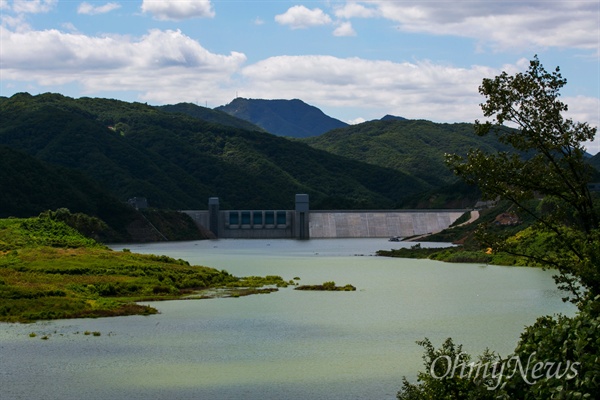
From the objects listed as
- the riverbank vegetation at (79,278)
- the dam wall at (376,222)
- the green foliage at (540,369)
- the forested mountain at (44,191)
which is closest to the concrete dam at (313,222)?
the dam wall at (376,222)

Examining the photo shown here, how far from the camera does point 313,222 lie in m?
184

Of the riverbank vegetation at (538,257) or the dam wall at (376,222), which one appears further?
the dam wall at (376,222)

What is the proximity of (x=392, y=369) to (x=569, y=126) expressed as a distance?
44.1 ft

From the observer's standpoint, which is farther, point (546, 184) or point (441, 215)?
point (441, 215)

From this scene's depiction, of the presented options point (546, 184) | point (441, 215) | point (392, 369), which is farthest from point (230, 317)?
point (441, 215)

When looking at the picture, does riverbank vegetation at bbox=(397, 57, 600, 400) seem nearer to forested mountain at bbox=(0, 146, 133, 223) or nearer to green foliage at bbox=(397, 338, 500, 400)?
green foliage at bbox=(397, 338, 500, 400)

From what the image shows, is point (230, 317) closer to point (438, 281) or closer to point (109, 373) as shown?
point (109, 373)

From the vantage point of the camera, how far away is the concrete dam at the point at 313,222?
592 feet

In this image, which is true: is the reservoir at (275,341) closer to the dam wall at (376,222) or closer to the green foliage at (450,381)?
the green foliage at (450,381)

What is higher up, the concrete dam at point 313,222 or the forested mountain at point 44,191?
the forested mountain at point 44,191

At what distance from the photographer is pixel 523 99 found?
3047 centimetres

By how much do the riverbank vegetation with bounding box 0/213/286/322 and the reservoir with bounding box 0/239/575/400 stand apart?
3.14m

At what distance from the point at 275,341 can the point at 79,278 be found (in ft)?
90.8

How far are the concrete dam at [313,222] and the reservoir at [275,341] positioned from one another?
327 ft
